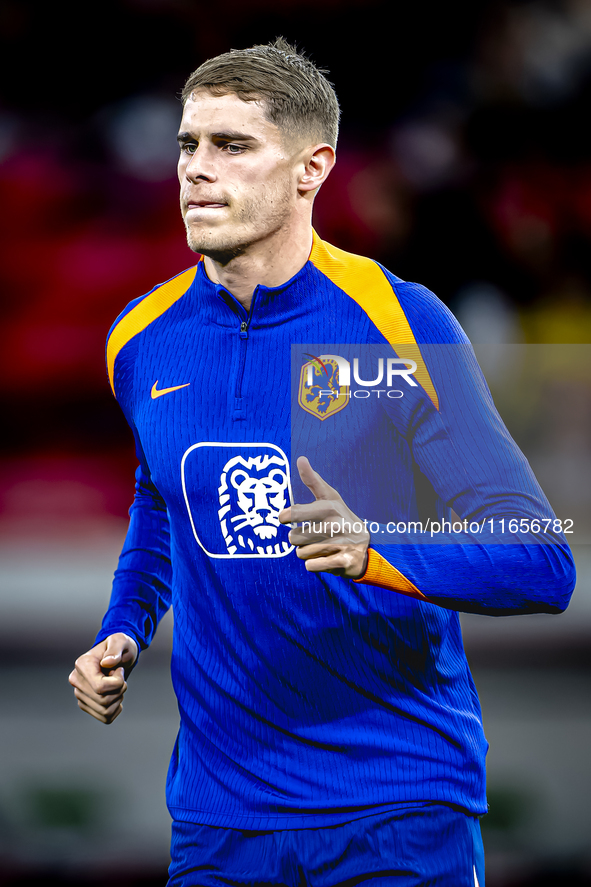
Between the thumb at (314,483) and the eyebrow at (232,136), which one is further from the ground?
the eyebrow at (232,136)

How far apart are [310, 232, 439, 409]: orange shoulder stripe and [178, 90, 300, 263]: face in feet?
0.31

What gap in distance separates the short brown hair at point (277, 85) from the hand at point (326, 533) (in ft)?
1.19

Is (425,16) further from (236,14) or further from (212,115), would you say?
(212,115)

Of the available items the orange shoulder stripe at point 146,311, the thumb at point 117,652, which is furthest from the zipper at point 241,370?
the thumb at point 117,652

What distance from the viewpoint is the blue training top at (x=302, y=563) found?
0.84 meters

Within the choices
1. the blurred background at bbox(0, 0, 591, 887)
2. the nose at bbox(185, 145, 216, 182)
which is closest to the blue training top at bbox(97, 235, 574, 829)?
the nose at bbox(185, 145, 216, 182)

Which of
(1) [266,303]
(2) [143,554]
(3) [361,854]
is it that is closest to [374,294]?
(1) [266,303]

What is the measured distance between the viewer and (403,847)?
833 mm

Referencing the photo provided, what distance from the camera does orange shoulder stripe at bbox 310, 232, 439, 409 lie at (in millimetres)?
835

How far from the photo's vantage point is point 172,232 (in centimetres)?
359

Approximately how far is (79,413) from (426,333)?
301cm

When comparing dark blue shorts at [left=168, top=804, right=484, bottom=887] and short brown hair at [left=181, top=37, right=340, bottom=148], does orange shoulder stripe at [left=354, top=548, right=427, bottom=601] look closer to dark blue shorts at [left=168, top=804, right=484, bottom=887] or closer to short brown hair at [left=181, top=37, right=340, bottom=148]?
dark blue shorts at [left=168, top=804, right=484, bottom=887]

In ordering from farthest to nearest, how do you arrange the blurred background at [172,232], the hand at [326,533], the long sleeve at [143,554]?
the blurred background at [172,232] → the long sleeve at [143,554] → the hand at [326,533]

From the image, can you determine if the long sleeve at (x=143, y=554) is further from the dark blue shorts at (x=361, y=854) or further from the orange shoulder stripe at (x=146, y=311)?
the dark blue shorts at (x=361, y=854)
